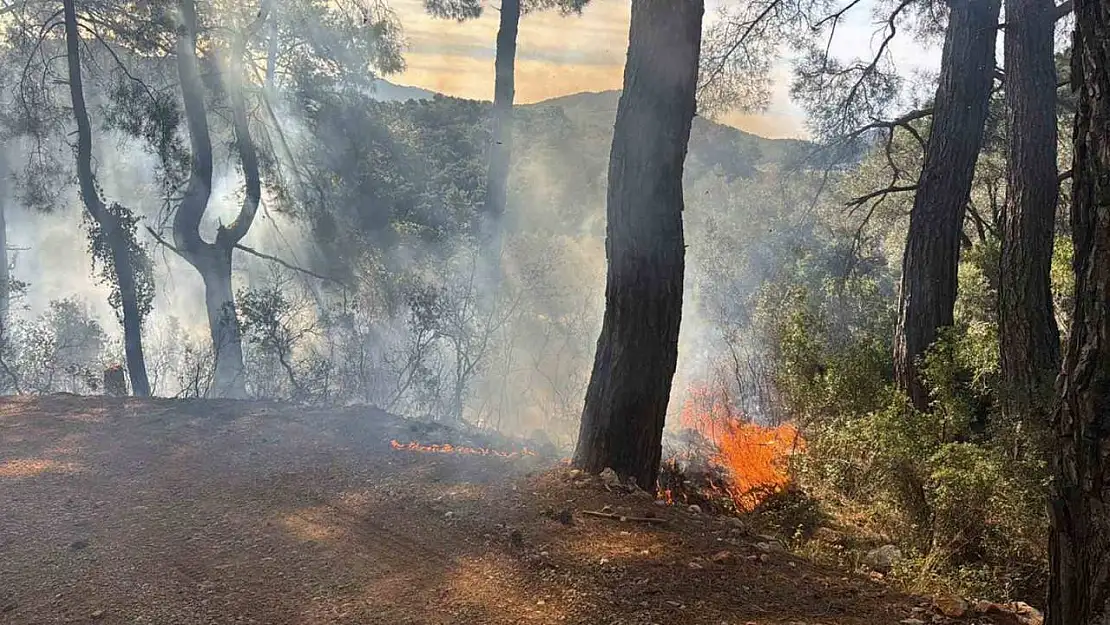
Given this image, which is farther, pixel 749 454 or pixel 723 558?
pixel 749 454

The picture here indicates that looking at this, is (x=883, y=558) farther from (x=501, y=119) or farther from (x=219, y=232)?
(x=501, y=119)

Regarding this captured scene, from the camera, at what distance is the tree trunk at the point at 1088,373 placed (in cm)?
214

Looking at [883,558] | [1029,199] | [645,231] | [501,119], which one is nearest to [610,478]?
[645,231]

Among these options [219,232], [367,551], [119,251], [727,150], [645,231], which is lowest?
[367,551]

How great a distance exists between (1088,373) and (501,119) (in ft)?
41.5

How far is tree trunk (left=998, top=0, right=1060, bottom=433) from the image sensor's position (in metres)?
6.03

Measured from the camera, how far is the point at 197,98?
11.3 meters

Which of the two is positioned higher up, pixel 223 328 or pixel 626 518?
pixel 223 328

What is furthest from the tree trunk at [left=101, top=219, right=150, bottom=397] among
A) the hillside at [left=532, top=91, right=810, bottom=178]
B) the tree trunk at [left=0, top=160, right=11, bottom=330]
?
the hillside at [left=532, top=91, right=810, bottom=178]

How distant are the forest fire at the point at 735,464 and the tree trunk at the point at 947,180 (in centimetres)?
140

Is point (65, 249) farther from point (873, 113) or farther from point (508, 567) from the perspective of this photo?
point (508, 567)

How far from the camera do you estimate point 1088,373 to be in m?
2.18

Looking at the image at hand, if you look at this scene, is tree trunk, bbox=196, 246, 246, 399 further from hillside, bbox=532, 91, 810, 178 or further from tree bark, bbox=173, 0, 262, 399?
hillside, bbox=532, 91, 810, 178

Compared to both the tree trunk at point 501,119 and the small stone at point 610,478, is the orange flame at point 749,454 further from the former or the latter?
the tree trunk at point 501,119
